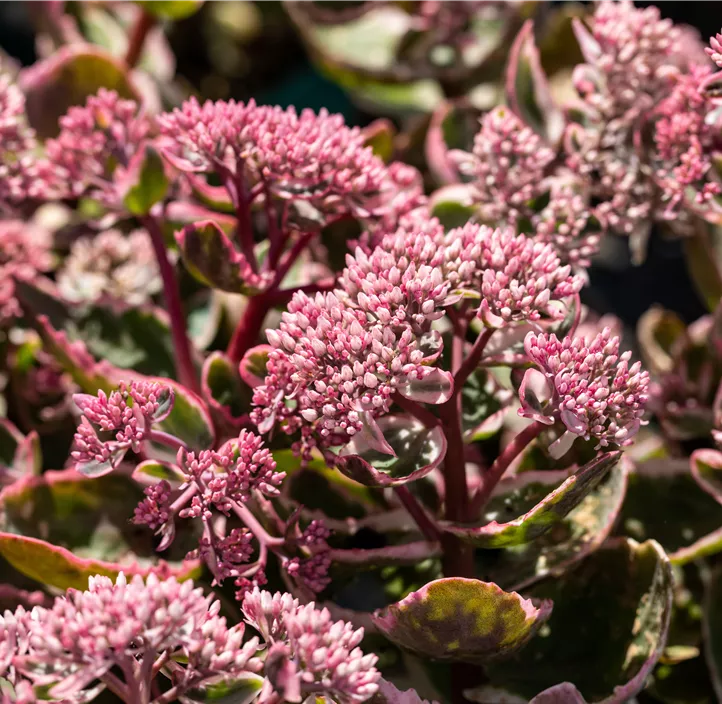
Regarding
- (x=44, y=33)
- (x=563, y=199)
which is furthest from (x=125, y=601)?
(x=44, y=33)

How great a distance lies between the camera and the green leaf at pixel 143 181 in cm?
80

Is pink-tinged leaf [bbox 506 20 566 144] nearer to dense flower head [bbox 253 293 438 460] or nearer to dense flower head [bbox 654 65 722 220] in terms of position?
dense flower head [bbox 654 65 722 220]

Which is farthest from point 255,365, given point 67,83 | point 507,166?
point 67,83

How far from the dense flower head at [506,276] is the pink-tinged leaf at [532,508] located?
0.38ft

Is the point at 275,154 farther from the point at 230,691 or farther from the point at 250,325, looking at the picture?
the point at 230,691

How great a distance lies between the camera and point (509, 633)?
0.65m

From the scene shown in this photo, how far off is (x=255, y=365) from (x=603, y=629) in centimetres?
38

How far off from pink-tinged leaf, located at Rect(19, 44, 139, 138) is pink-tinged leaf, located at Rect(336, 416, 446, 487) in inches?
22.7

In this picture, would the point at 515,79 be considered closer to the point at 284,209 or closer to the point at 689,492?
the point at 284,209

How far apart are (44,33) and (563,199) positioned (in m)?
0.84

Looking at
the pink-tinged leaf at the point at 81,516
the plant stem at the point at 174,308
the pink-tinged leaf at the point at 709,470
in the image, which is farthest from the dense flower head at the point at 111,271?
the pink-tinged leaf at the point at 709,470

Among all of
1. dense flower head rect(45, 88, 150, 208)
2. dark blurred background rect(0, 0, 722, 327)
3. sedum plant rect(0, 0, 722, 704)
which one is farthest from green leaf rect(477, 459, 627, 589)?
dark blurred background rect(0, 0, 722, 327)

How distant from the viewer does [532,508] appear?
2.13 feet

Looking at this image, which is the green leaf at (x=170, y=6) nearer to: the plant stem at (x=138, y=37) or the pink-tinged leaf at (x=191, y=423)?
the plant stem at (x=138, y=37)
